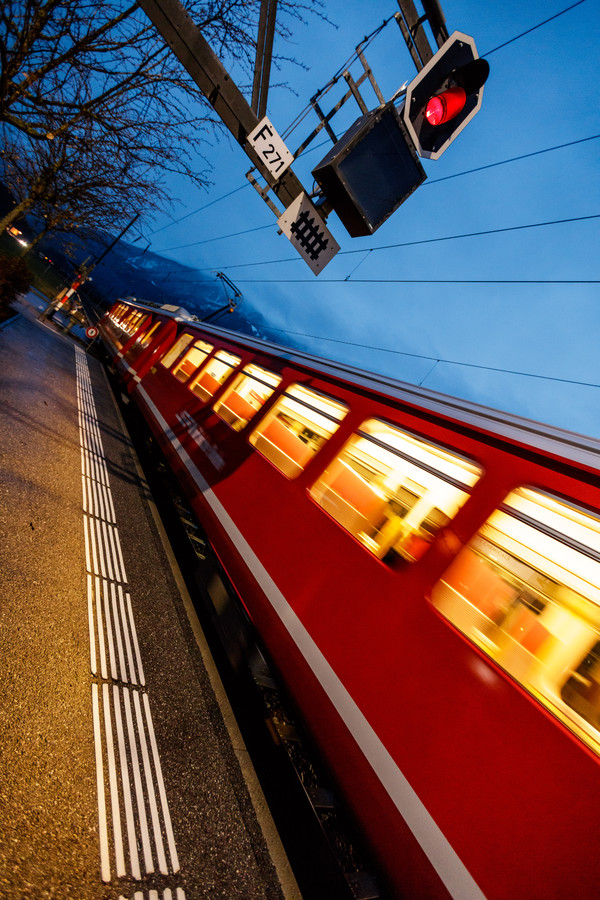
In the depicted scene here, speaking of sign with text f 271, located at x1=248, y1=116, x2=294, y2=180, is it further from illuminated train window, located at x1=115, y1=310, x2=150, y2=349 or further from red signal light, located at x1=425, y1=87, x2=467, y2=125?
illuminated train window, located at x1=115, y1=310, x2=150, y2=349

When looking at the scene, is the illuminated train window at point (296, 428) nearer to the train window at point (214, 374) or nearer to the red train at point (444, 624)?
the red train at point (444, 624)

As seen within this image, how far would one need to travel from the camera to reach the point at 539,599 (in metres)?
1.68

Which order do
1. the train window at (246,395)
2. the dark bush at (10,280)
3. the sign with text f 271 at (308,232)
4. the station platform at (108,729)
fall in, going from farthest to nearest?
the dark bush at (10,280)
the train window at (246,395)
the sign with text f 271 at (308,232)
the station platform at (108,729)

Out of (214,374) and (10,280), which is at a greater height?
(214,374)

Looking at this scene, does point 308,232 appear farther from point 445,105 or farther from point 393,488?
point 393,488

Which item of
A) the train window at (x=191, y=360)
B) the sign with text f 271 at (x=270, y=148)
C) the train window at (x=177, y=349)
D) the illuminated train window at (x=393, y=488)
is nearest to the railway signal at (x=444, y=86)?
the sign with text f 271 at (x=270, y=148)

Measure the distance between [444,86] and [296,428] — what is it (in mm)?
2551

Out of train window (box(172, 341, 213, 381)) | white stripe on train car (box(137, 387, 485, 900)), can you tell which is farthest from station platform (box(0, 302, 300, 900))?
train window (box(172, 341, 213, 381))

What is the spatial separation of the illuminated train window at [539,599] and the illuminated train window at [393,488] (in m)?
0.28

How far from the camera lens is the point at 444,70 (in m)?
2.00

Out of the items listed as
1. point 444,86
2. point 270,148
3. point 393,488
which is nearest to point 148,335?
point 270,148

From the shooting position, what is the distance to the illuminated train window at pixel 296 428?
3084 mm

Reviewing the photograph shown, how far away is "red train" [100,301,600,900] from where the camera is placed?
1.36 metres

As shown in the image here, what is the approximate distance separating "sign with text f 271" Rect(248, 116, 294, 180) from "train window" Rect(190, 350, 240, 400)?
2.57 metres
